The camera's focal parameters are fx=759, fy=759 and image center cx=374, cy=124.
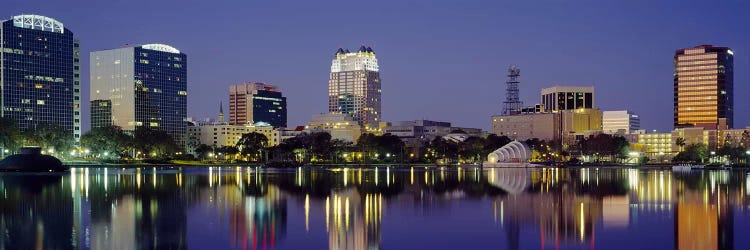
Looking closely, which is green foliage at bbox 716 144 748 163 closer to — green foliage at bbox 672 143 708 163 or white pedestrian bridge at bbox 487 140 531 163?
green foliage at bbox 672 143 708 163

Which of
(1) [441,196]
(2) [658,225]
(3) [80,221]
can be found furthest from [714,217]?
(3) [80,221]

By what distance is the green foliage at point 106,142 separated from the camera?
16662 cm

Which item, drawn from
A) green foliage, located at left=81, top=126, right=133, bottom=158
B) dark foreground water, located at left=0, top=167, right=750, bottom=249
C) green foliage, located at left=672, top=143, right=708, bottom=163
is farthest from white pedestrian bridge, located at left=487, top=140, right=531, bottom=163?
dark foreground water, located at left=0, top=167, right=750, bottom=249

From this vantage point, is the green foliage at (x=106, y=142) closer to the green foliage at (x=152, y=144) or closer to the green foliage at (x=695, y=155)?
the green foliage at (x=152, y=144)

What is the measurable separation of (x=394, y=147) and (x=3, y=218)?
160 meters

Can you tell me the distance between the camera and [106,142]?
16638 cm

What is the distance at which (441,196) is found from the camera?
161ft

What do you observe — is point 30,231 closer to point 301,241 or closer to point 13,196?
point 301,241

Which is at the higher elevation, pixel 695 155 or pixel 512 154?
pixel 512 154

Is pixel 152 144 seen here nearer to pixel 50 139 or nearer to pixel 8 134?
pixel 50 139

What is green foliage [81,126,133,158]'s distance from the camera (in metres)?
167

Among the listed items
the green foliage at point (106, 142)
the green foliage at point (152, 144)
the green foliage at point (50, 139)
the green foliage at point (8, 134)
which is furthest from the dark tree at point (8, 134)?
the green foliage at point (152, 144)

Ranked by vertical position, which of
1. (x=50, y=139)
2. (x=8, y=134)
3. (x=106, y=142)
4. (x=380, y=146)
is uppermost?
(x=8, y=134)

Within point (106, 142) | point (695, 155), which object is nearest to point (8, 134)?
point (106, 142)
